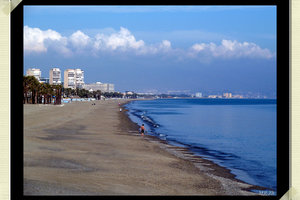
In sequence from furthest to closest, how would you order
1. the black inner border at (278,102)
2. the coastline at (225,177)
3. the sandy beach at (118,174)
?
the coastline at (225,177), the sandy beach at (118,174), the black inner border at (278,102)

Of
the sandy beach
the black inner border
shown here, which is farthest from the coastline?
the black inner border

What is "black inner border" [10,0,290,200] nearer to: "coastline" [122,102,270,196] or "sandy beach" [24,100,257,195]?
"sandy beach" [24,100,257,195]

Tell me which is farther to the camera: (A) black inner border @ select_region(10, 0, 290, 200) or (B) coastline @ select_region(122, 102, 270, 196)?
(B) coastline @ select_region(122, 102, 270, 196)

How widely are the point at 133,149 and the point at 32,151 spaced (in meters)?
4.68

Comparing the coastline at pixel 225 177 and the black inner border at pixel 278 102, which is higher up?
the black inner border at pixel 278 102

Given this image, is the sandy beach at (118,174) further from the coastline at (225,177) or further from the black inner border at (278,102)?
the black inner border at (278,102)

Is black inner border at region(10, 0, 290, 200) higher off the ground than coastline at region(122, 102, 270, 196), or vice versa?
black inner border at region(10, 0, 290, 200)

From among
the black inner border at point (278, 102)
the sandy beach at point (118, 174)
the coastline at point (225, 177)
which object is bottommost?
the coastline at point (225, 177)

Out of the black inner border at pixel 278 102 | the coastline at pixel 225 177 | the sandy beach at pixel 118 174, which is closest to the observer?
the black inner border at pixel 278 102

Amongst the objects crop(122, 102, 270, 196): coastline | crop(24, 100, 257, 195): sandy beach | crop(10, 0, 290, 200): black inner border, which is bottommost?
crop(122, 102, 270, 196): coastline

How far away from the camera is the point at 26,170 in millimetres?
9516

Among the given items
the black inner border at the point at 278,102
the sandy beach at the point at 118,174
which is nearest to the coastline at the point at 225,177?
the sandy beach at the point at 118,174

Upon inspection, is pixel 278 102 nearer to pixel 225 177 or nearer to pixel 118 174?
pixel 118 174
